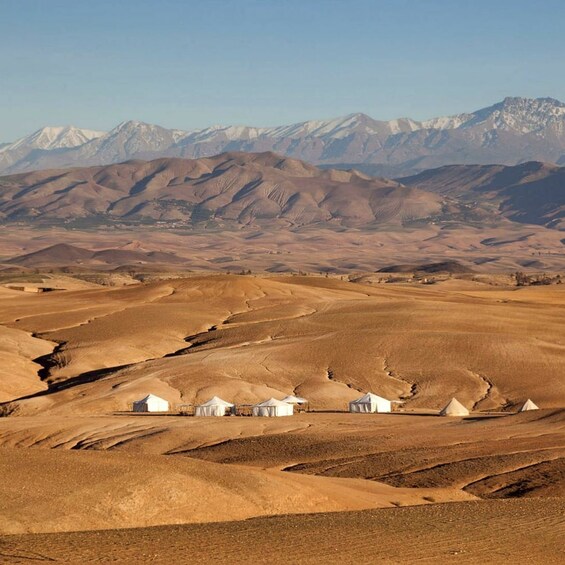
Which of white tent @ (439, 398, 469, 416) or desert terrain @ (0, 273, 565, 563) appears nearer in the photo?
desert terrain @ (0, 273, 565, 563)

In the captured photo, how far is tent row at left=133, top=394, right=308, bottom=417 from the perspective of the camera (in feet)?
227

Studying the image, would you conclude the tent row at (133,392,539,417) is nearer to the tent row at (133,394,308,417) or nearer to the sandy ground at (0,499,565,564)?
the tent row at (133,394,308,417)

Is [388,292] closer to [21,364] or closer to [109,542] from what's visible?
[21,364]

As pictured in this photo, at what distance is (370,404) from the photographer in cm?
7094

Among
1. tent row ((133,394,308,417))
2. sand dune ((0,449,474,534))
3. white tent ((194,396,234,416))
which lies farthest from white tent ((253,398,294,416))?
sand dune ((0,449,474,534))

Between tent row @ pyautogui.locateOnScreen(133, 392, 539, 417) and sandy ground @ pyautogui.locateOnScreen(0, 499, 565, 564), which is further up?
sandy ground @ pyautogui.locateOnScreen(0, 499, 565, 564)

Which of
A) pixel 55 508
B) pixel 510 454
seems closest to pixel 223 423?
pixel 510 454

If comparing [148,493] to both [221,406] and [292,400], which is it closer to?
[221,406]

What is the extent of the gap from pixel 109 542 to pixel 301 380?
51254mm

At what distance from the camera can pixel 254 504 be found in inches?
1524

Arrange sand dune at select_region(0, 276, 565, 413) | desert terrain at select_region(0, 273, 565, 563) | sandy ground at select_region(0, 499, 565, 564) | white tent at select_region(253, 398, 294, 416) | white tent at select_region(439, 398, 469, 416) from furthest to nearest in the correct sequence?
sand dune at select_region(0, 276, 565, 413)
white tent at select_region(253, 398, 294, 416)
white tent at select_region(439, 398, 469, 416)
desert terrain at select_region(0, 273, 565, 563)
sandy ground at select_region(0, 499, 565, 564)

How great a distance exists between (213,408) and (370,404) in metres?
8.87

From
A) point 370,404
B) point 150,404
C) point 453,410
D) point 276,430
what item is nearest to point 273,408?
point 370,404

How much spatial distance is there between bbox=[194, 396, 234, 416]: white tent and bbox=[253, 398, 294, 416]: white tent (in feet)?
6.95
